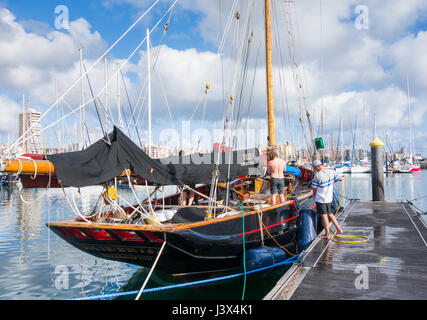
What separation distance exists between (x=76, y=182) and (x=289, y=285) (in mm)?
3975

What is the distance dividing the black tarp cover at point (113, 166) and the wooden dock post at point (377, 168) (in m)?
11.5

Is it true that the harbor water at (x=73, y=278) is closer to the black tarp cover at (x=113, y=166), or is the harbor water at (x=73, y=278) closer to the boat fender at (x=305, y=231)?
the black tarp cover at (x=113, y=166)

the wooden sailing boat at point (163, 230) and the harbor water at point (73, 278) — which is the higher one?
the wooden sailing boat at point (163, 230)

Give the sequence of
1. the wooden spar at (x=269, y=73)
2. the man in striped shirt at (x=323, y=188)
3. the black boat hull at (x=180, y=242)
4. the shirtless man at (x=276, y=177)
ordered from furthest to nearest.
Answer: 1. the wooden spar at (x=269, y=73)
2. the shirtless man at (x=276, y=177)
3. the man in striped shirt at (x=323, y=188)
4. the black boat hull at (x=180, y=242)

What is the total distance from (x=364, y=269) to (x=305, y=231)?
8.83 ft

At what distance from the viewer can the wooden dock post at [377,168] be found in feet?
52.5

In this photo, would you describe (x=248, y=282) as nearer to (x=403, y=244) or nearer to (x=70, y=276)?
(x=403, y=244)

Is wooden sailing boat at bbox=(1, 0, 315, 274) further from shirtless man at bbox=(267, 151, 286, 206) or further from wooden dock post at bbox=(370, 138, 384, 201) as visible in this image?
wooden dock post at bbox=(370, 138, 384, 201)

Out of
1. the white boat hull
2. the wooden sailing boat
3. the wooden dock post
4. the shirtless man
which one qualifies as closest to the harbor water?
the wooden sailing boat

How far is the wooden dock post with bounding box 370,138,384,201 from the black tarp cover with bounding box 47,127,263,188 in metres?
11.5

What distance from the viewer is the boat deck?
520cm

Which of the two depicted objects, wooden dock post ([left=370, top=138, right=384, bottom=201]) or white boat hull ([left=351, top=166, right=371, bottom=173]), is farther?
white boat hull ([left=351, top=166, right=371, bottom=173])

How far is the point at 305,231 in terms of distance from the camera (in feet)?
29.2

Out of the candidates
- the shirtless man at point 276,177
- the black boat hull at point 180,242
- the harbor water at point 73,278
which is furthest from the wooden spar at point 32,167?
the shirtless man at point 276,177
